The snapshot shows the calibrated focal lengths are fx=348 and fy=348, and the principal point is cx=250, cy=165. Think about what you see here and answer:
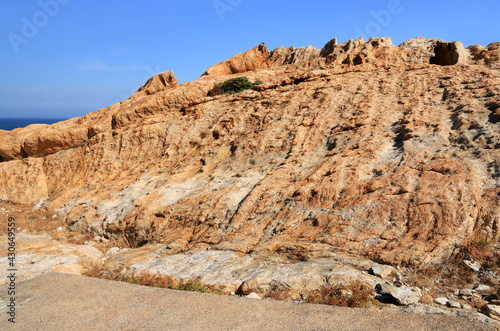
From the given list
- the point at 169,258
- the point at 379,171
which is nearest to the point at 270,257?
the point at 169,258

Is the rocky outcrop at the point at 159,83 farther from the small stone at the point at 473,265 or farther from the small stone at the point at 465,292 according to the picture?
the small stone at the point at 465,292

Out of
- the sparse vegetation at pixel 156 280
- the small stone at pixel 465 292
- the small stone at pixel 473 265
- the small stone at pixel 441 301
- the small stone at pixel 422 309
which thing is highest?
the small stone at pixel 473 265

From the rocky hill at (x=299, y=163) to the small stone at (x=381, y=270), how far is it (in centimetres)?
29

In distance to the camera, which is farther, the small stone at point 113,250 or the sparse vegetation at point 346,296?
the small stone at point 113,250

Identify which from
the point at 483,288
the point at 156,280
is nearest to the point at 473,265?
the point at 483,288

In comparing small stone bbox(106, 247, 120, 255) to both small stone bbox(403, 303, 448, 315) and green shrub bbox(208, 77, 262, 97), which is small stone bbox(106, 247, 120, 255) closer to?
small stone bbox(403, 303, 448, 315)

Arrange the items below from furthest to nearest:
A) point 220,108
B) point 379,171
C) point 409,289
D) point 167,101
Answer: point 167,101 < point 220,108 < point 379,171 < point 409,289

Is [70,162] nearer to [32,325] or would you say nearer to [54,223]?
[54,223]

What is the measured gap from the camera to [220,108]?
17.9 m

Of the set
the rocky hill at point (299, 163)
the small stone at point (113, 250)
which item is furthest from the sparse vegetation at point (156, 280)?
the small stone at point (113, 250)

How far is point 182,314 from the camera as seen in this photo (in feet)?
17.1

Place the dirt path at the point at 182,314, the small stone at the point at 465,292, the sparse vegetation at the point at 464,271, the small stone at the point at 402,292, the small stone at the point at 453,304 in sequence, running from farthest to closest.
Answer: the sparse vegetation at the point at 464,271 → the small stone at the point at 465,292 → the small stone at the point at 402,292 → the small stone at the point at 453,304 → the dirt path at the point at 182,314

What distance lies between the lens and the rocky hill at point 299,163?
7820mm

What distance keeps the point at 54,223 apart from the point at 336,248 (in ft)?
41.7
